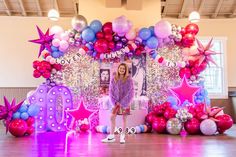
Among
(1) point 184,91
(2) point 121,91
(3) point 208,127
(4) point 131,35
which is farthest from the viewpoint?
(4) point 131,35

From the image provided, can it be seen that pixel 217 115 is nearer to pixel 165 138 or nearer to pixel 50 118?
pixel 165 138

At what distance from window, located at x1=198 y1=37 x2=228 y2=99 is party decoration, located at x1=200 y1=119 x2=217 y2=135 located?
3413 mm

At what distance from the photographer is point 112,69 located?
6.96 m

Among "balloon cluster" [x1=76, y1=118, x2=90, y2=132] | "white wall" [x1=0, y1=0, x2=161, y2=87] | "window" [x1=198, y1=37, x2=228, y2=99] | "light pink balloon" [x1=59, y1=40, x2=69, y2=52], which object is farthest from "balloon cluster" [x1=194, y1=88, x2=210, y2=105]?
"white wall" [x1=0, y1=0, x2=161, y2=87]

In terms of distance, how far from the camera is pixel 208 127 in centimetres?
591

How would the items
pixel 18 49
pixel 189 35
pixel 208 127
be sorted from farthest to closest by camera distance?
pixel 18 49, pixel 189 35, pixel 208 127

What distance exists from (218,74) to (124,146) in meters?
5.66

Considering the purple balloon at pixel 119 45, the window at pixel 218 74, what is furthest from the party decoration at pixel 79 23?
the window at pixel 218 74

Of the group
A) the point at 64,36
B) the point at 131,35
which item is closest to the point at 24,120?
the point at 64,36

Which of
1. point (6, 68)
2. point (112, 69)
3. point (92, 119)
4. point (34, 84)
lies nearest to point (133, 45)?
point (112, 69)

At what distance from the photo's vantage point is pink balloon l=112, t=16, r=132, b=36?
20.6 ft

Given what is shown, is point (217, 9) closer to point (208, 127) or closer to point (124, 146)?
point (208, 127)

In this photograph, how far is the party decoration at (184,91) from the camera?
645 centimetres

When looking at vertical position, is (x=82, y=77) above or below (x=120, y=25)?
below
